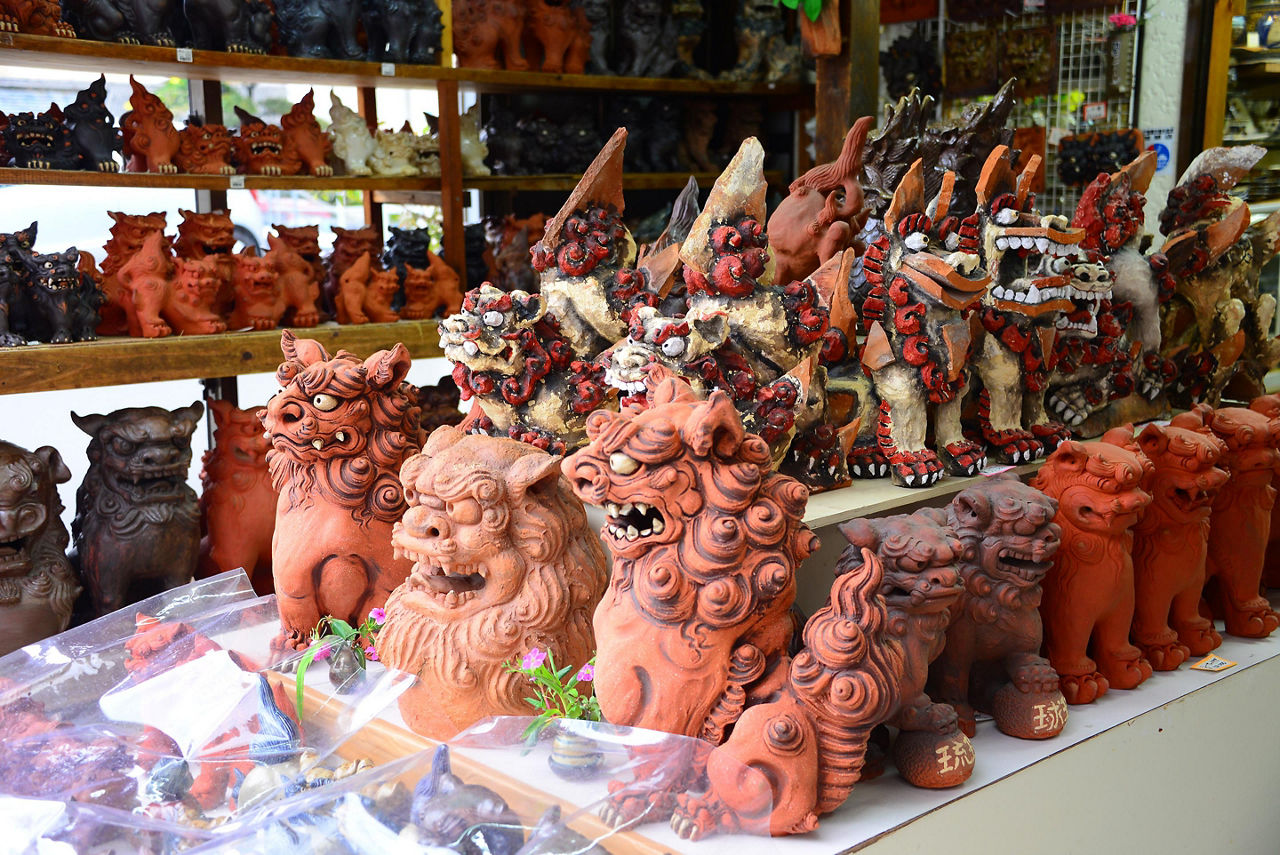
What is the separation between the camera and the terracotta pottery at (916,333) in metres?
2.35

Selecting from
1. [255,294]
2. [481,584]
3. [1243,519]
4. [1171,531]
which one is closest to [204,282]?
[255,294]

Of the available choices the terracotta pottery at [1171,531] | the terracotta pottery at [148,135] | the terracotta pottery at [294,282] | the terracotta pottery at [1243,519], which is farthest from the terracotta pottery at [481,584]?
the terracotta pottery at [148,135]

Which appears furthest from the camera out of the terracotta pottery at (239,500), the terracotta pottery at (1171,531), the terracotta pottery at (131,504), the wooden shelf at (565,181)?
the wooden shelf at (565,181)

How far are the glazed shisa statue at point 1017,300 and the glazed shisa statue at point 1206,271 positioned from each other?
703 millimetres

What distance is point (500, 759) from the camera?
1635mm

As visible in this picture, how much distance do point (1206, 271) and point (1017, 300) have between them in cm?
99

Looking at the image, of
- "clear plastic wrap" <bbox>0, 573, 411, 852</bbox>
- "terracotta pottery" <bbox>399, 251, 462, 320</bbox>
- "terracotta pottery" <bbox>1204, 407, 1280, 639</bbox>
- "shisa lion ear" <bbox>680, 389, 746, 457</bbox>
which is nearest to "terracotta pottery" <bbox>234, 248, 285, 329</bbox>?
"terracotta pottery" <bbox>399, 251, 462, 320</bbox>

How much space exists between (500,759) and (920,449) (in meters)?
1.26

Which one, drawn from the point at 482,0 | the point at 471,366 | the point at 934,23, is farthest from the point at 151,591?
the point at 934,23

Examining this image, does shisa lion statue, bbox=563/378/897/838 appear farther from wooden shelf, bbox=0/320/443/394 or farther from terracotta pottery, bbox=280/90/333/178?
terracotta pottery, bbox=280/90/333/178

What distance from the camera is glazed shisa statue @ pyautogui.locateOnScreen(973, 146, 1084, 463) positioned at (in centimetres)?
248

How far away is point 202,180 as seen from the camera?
158 inches

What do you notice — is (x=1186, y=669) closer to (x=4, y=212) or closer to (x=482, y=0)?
(x=482, y=0)

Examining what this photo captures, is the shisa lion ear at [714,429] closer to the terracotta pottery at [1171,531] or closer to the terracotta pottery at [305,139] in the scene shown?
the terracotta pottery at [1171,531]
